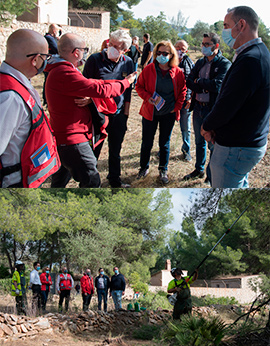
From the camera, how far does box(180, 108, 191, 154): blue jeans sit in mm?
3434

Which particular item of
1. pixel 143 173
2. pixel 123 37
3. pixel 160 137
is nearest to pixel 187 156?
pixel 160 137

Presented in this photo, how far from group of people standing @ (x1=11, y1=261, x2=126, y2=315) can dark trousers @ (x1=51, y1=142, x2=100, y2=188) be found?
97 centimetres

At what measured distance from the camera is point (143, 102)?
11.4ft

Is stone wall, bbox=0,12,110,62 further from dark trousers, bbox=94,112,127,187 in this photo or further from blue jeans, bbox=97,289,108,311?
blue jeans, bbox=97,289,108,311

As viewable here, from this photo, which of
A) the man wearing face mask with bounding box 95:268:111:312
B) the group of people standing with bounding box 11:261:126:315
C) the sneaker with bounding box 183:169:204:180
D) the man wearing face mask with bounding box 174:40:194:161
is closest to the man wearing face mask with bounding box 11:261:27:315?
the group of people standing with bounding box 11:261:126:315

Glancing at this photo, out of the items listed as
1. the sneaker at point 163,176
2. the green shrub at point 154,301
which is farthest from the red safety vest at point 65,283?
the sneaker at point 163,176

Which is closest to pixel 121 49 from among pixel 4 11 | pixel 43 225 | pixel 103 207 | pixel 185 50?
pixel 185 50

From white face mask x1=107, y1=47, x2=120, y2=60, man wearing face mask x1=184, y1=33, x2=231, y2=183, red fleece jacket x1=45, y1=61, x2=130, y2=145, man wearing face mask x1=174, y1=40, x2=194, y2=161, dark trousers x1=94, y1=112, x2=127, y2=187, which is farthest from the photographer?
man wearing face mask x1=174, y1=40, x2=194, y2=161

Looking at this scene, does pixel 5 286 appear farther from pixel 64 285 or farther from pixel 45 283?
pixel 64 285

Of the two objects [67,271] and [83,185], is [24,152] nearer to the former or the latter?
[83,185]

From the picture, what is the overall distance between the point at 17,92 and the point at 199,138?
164cm

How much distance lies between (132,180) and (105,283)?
3.40ft

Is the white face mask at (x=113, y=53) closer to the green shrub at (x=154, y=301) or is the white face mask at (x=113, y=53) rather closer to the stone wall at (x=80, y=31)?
the stone wall at (x=80, y=31)

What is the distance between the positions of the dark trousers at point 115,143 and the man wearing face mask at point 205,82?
2.06 feet
